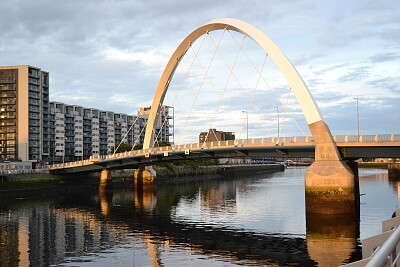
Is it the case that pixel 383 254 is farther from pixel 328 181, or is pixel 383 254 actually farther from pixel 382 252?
pixel 328 181

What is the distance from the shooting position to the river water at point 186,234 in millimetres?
25125

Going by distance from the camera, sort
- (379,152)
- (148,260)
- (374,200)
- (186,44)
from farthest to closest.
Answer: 1. (186,44)
2. (374,200)
3. (379,152)
4. (148,260)

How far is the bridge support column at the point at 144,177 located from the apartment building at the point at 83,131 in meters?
34.8

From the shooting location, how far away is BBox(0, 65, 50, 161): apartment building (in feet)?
371

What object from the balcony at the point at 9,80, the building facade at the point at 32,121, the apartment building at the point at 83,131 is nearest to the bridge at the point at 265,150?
the building facade at the point at 32,121

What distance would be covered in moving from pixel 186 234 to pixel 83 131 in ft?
398

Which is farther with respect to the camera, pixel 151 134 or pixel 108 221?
pixel 151 134

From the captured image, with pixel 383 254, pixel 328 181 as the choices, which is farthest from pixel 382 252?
pixel 328 181

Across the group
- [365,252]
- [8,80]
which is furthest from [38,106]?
[365,252]

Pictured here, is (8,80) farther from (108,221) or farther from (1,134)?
(108,221)

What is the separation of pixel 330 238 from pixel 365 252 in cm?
2488

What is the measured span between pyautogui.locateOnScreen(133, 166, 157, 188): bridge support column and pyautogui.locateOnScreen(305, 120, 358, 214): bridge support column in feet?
154

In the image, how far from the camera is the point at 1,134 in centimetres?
11431

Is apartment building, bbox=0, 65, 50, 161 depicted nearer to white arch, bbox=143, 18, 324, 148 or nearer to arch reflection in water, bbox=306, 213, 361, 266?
white arch, bbox=143, 18, 324, 148
